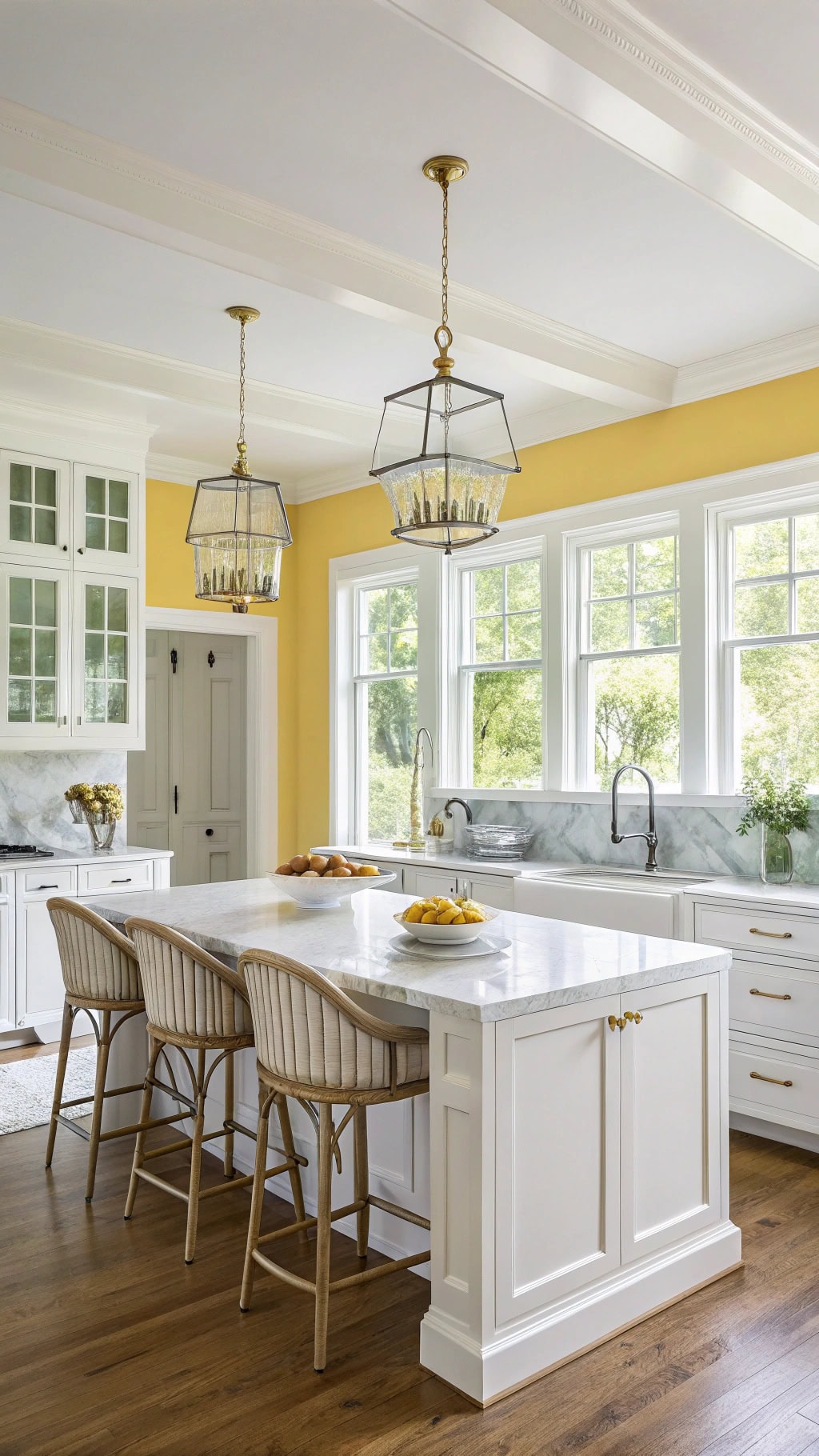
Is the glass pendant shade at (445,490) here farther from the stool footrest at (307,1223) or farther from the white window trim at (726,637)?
the white window trim at (726,637)

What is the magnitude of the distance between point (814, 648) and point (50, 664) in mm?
3612

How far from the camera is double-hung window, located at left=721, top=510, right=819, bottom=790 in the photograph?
430cm

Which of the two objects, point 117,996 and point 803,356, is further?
point 803,356

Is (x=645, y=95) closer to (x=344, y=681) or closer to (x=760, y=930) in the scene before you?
(x=760, y=930)

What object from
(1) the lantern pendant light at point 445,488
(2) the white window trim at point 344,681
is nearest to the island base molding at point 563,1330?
(1) the lantern pendant light at point 445,488

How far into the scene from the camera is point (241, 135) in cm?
287

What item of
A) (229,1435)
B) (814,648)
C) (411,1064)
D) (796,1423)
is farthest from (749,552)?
(229,1435)

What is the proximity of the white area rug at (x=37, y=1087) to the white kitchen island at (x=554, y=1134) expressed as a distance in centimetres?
156

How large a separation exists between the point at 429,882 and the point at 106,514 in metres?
2.54

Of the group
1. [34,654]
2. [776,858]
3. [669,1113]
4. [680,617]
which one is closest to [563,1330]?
[669,1113]

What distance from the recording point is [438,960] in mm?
2676

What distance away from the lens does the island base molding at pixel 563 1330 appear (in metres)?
2.25

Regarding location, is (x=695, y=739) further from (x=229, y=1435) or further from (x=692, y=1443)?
(x=229, y=1435)

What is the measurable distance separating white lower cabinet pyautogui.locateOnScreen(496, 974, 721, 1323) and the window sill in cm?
179
